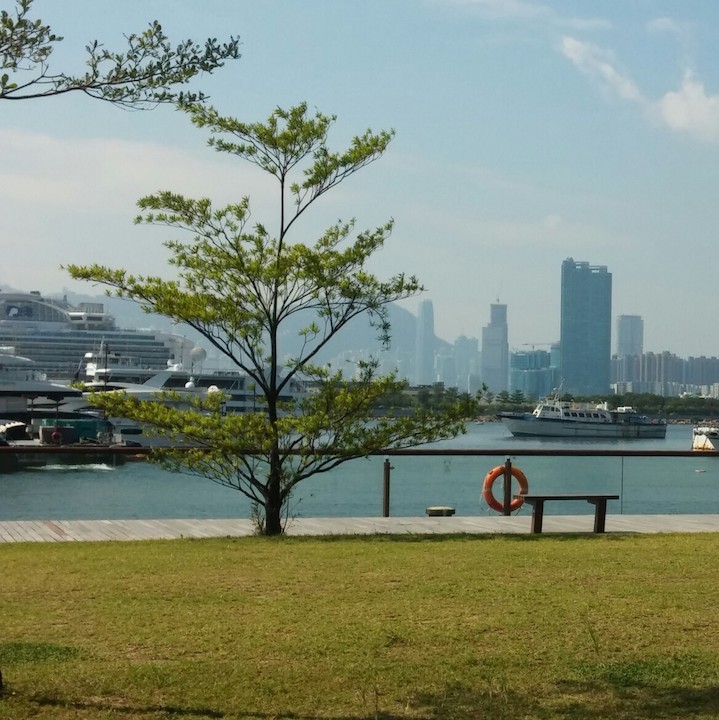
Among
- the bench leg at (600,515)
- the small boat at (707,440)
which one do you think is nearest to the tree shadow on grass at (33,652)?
the bench leg at (600,515)

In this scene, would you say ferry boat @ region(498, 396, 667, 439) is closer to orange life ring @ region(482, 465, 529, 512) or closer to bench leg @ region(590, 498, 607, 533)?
orange life ring @ region(482, 465, 529, 512)

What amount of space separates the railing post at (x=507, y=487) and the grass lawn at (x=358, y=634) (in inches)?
154

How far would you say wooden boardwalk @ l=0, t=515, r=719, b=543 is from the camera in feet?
31.4

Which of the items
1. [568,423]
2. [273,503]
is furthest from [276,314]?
[568,423]

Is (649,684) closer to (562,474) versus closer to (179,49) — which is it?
(179,49)

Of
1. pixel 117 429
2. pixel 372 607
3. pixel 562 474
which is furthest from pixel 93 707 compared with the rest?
pixel 117 429

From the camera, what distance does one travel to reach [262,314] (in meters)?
9.73

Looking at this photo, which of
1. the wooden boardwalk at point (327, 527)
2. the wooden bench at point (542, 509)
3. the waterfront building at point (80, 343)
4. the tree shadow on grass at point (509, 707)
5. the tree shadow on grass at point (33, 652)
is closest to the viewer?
the tree shadow on grass at point (509, 707)

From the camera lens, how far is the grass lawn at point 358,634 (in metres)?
4.05

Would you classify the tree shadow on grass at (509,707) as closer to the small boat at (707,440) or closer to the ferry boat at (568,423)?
the small boat at (707,440)

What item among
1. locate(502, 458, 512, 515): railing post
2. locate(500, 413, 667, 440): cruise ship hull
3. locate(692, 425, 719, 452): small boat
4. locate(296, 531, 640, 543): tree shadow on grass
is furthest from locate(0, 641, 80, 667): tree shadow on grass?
locate(500, 413, 667, 440): cruise ship hull

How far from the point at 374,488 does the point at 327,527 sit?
5.13 ft

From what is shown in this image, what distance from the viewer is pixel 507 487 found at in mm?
12070

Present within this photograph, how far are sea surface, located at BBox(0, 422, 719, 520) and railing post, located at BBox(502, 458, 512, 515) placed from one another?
0.14 meters
